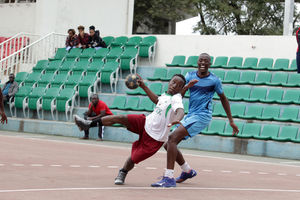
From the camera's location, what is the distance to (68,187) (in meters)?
8.47

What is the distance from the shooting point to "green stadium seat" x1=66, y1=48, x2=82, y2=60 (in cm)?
2647

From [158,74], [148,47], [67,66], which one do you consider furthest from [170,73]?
[67,66]

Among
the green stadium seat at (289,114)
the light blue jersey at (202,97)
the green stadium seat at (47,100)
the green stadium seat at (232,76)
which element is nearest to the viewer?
the light blue jersey at (202,97)

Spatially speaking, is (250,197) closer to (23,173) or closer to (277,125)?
(23,173)

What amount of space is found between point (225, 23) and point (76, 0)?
16.5 metres

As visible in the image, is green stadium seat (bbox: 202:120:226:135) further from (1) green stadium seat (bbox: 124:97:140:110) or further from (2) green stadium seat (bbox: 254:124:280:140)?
Result: (1) green stadium seat (bbox: 124:97:140:110)

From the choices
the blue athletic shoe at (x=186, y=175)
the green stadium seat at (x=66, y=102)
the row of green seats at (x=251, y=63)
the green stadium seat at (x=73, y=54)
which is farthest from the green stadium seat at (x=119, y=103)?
the blue athletic shoe at (x=186, y=175)

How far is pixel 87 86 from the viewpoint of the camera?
23688 millimetres

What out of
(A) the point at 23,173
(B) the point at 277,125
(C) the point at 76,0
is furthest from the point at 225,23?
(A) the point at 23,173

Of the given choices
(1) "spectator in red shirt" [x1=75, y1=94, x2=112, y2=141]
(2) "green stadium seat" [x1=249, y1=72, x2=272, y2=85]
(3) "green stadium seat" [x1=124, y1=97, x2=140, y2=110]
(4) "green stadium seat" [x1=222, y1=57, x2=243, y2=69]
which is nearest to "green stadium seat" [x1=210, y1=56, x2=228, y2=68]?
(4) "green stadium seat" [x1=222, y1=57, x2=243, y2=69]

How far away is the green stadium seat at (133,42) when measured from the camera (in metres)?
25.9

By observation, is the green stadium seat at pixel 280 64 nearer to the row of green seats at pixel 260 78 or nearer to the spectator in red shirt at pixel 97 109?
the row of green seats at pixel 260 78

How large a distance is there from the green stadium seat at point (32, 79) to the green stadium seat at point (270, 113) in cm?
1018

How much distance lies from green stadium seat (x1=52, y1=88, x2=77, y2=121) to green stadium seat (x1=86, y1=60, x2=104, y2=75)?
4.31 ft
